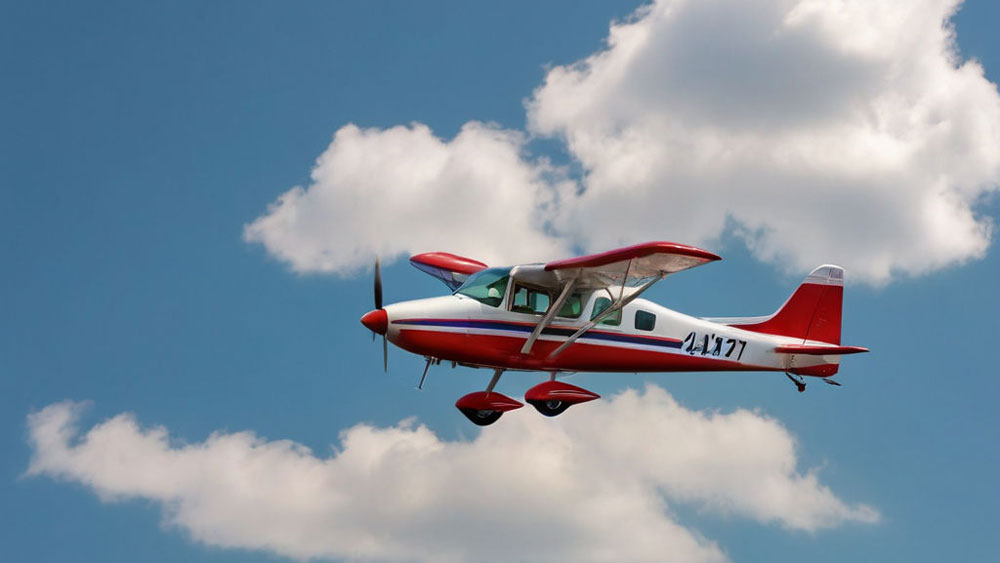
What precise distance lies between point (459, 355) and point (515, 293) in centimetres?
175

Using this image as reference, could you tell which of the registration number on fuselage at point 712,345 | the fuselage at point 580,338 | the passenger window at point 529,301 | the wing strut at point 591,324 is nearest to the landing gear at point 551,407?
the fuselage at point 580,338

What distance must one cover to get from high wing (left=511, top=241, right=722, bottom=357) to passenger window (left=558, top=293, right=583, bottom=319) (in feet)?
0.82

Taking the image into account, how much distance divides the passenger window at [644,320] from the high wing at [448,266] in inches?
229

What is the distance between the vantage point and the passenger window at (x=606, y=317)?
21.2m

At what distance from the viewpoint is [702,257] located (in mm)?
18422

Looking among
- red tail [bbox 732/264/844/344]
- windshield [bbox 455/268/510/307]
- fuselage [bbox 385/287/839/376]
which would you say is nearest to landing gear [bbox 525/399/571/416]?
fuselage [bbox 385/287/839/376]

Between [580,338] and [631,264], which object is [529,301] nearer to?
[580,338]

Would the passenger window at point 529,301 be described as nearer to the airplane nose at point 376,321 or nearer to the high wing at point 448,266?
the airplane nose at point 376,321

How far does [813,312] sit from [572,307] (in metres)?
7.16

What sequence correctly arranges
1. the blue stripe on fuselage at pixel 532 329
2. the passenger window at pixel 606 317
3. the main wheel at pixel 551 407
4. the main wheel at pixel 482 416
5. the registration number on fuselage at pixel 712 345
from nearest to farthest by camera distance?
the blue stripe on fuselage at pixel 532 329 → the passenger window at pixel 606 317 → the main wheel at pixel 551 407 → the main wheel at pixel 482 416 → the registration number on fuselage at pixel 712 345

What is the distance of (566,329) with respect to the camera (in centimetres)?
2102

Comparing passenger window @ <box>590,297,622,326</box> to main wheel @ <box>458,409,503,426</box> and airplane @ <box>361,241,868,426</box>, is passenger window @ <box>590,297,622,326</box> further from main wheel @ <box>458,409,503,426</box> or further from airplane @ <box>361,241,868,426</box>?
main wheel @ <box>458,409,503,426</box>

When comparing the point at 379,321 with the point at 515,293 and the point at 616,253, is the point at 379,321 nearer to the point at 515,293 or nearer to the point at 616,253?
the point at 515,293

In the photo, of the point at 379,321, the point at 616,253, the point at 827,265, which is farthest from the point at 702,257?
the point at 827,265
